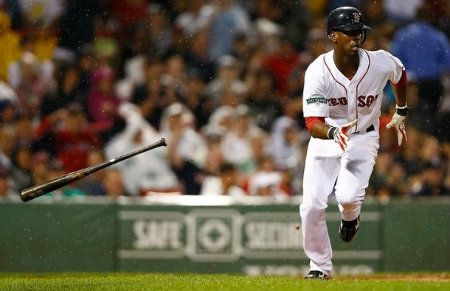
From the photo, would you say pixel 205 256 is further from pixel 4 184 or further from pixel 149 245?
pixel 4 184

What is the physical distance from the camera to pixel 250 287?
8.70 m

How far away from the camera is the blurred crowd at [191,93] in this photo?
1377cm

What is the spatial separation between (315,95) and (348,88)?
293 mm

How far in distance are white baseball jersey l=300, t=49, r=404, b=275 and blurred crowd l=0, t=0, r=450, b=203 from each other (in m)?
3.74

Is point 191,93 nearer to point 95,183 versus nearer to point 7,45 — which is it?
point 95,183

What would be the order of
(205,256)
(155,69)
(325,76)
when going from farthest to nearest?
(155,69)
(205,256)
(325,76)

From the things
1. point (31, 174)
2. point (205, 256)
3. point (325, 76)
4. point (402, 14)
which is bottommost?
point (205, 256)

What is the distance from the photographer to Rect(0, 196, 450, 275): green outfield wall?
12.6 metres

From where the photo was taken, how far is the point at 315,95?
942cm

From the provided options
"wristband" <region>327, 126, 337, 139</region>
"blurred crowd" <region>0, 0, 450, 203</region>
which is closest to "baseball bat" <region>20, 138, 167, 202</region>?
"wristband" <region>327, 126, 337, 139</region>

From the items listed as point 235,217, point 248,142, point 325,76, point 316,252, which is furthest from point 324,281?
point 248,142

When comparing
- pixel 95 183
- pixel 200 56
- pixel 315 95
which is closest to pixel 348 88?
pixel 315 95

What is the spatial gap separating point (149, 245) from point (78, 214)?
0.83 meters

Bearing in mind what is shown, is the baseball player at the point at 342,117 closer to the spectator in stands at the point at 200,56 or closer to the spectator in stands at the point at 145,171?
the spectator in stands at the point at 145,171
